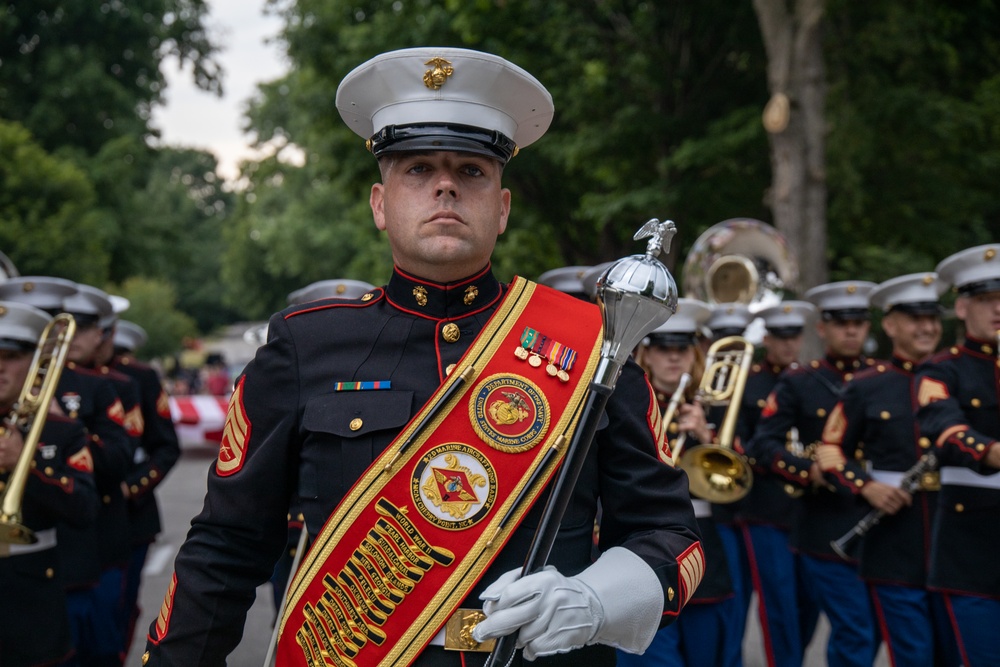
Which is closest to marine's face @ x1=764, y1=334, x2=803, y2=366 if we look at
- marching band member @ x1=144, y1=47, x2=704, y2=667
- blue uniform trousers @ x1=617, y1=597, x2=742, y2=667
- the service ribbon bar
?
blue uniform trousers @ x1=617, y1=597, x2=742, y2=667

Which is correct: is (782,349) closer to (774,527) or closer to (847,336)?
(847,336)

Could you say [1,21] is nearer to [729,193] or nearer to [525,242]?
[525,242]

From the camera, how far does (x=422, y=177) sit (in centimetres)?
253

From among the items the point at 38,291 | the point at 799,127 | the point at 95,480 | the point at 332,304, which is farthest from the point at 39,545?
the point at 799,127

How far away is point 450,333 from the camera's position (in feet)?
8.61

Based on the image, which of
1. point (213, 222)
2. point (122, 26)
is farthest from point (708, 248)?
point (213, 222)

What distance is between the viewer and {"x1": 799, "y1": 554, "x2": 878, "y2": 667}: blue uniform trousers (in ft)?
20.8

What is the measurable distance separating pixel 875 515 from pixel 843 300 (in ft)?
5.42

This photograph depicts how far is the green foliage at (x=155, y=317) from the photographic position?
Result: 52469 millimetres

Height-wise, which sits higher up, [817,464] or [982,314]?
→ [982,314]

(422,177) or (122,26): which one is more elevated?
(122,26)

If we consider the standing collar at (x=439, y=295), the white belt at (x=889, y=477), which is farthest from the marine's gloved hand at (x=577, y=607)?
the white belt at (x=889, y=477)

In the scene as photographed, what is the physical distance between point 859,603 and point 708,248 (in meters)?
3.60

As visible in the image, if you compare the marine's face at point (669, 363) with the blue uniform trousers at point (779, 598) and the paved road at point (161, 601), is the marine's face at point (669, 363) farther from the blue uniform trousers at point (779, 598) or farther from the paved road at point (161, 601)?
the paved road at point (161, 601)
